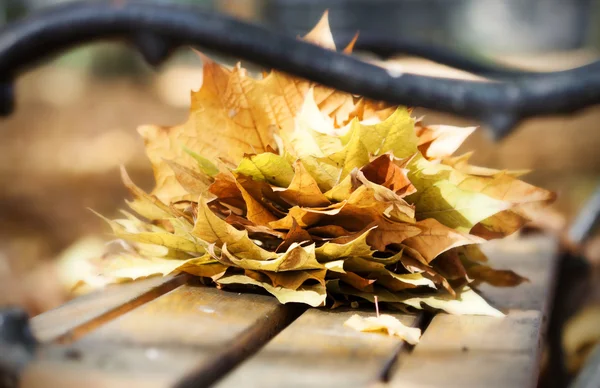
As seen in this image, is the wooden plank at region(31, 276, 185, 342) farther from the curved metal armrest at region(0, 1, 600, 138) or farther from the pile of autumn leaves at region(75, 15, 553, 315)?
the curved metal armrest at region(0, 1, 600, 138)

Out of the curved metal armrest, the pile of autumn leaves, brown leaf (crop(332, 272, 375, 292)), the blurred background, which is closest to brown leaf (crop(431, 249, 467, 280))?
the pile of autumn leaves

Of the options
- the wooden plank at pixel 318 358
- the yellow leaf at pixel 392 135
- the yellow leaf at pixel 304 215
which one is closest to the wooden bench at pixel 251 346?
the wooden plank at pixel 318 358

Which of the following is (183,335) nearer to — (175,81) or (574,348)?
(574,348)

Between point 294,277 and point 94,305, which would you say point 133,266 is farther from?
point 294,277

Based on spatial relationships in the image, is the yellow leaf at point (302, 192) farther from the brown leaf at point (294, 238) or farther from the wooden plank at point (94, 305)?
the wooden plank at point (94, 305)

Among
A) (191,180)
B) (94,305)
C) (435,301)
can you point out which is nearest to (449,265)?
(435,301)

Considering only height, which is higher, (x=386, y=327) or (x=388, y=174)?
(x=388, y=174)

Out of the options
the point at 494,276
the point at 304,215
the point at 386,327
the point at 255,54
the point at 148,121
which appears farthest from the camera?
the point at 148,121
